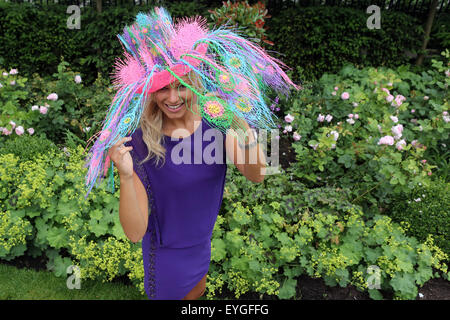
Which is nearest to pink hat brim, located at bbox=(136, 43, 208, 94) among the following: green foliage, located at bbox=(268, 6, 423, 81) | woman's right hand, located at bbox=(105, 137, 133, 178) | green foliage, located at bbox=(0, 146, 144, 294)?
woman's right hand, located at bbox=(105, 137, 133, 178)

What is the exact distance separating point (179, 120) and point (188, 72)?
26cm

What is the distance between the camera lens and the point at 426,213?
3.18m

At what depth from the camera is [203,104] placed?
1335mm

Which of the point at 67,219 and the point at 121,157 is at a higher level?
the point at 121,157

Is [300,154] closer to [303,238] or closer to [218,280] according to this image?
[303,238]

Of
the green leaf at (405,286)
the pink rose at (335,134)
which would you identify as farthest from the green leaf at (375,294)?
the pink rose at (335,134)

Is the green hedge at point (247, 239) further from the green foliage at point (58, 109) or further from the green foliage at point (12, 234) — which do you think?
the green foliage at point (58, 109)

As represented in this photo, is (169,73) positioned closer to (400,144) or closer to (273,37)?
→ (400,144)

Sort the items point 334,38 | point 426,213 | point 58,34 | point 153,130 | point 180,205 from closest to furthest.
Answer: point 153,130, point 180,205, point 426,213, point 334,38, point 58,34

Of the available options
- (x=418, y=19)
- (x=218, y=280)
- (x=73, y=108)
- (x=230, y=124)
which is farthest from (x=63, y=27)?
(x=418, y=19)

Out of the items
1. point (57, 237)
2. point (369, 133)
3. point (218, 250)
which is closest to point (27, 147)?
point (57, 237)

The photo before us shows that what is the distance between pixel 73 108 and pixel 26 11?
217 centimetres

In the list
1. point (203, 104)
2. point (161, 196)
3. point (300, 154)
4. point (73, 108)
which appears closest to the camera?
point (203, 104)

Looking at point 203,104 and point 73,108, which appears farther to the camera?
point 73,108
